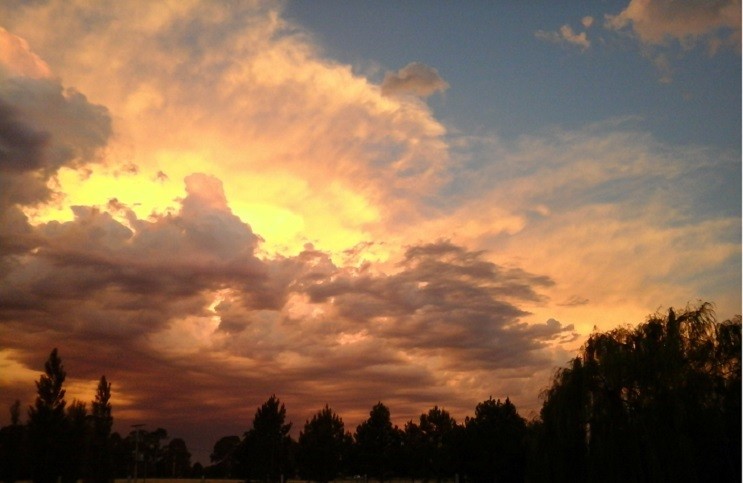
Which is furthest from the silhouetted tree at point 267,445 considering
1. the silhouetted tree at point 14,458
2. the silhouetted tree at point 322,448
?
the silhouetted tree at point 14,458

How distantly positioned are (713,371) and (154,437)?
6835 inches

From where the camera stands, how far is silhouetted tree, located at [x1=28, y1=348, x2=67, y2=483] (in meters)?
68.6

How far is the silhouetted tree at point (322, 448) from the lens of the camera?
331 ft

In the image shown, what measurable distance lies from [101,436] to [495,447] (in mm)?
47877

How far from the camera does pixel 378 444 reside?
101 meters

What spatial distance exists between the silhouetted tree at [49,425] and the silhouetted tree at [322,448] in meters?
38.0

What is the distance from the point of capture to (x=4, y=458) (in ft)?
258

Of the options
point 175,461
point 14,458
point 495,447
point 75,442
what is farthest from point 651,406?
point 175,461

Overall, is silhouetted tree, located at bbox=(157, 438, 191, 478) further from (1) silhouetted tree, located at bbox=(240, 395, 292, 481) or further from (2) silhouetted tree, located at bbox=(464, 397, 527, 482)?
(2) silhouetted tree, located at bbox=(464, 397, 527, 482)

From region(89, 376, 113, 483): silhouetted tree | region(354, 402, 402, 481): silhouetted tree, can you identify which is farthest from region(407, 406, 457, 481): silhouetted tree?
region(89, 376, 113, 483): silhouetted tree

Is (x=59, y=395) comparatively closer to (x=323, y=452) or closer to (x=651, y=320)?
(x=323, y=452)

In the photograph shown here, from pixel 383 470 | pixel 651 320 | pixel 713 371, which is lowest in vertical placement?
pixel 383 470

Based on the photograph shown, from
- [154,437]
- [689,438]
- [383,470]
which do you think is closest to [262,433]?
[383,470]

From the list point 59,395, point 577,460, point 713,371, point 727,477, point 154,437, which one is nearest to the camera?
point 727,477
